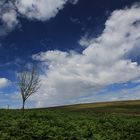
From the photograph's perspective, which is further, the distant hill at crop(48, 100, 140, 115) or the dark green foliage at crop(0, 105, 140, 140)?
the distant hill at crop(48, 100, 140, 115)

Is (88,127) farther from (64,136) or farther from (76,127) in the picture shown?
(64,136)

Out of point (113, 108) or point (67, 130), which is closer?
point (67, 130)

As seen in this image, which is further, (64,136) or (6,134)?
(64,136)

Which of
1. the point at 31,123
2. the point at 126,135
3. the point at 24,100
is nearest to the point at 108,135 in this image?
the point at 126,135

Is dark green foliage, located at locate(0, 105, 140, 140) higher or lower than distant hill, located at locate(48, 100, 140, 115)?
lower

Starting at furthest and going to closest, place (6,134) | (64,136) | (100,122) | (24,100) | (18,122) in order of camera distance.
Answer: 1. (24,100)
2. (100,122)
3. (18,122)
4. (64,136)
5. (6,134)

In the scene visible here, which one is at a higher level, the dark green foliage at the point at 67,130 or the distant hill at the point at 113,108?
the distant hill at the point at 113,108

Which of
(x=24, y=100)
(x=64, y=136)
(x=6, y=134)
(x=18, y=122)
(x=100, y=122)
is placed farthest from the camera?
(x=24, y=100)

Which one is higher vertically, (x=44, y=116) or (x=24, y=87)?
(x=24, y=87)

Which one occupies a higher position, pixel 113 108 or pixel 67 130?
pixel 113 108

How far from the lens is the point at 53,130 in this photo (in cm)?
3105

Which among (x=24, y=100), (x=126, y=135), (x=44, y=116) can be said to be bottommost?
(x=126, y=135)

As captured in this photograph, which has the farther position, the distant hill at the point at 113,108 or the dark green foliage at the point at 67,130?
the distant hill at the point at 113,108

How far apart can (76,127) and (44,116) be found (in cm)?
757
